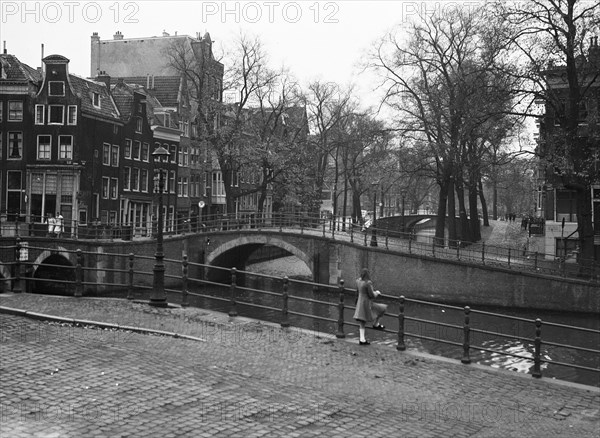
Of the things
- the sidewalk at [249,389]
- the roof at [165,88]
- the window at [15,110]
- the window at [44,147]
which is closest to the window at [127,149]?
the window at [44,147]

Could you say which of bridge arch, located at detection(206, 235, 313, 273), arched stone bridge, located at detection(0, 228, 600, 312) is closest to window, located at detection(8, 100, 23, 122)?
arched stone bridge, located at detection(0, 228, 600, 312)

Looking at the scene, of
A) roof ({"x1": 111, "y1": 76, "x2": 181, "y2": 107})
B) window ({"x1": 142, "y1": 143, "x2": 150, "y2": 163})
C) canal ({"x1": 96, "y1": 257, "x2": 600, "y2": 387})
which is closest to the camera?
canal ({"x1": 96, "y1": 257, "x2": 600, "y2": 387})

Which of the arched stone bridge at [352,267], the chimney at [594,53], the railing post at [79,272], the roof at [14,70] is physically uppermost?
the roof at [14,70]

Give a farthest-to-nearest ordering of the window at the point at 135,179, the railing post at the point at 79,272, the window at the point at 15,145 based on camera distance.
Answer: the window at the point at 135,179 → the window at the point at 15,145 → the railing post at the point at 79,272

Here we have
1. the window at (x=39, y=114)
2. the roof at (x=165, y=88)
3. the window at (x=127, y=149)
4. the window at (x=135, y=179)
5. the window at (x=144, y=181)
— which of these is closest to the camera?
the window at (x=39, y=114)

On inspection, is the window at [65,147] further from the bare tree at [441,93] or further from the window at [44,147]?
the bare tree at [441,93]

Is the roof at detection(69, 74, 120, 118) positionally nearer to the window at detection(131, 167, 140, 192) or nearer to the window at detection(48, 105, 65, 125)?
the window at detection(48, 105, 65, 125)

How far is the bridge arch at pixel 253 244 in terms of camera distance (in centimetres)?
3694

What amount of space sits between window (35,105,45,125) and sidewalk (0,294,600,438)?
1297 inches

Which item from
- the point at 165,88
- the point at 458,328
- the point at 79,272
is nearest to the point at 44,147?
the point at 165,88

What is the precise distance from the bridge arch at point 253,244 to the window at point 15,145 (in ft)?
47.7

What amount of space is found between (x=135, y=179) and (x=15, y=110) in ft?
31.7

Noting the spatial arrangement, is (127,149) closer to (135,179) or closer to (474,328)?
(135,179)

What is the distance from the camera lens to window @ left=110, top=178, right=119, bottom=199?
155ft
